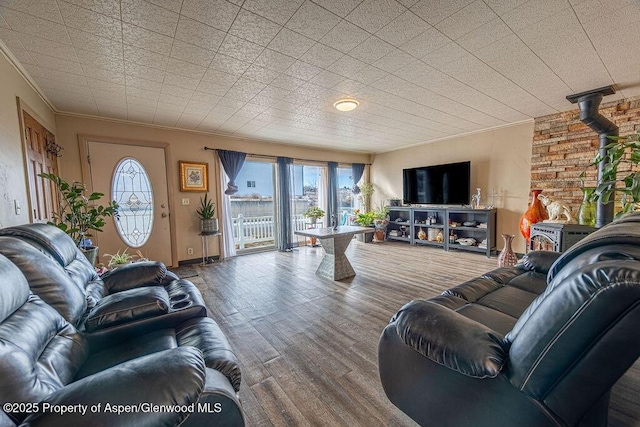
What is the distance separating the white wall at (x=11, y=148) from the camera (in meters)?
1.97

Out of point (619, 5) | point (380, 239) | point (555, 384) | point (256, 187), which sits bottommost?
point (380, 239)

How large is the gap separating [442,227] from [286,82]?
4335 mm

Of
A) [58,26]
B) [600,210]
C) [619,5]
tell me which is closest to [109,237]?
[58,26]

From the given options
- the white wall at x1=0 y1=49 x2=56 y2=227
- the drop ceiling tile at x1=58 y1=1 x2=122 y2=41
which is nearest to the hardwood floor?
the white wall at x1=0 y1=49 x2=56 y2=227

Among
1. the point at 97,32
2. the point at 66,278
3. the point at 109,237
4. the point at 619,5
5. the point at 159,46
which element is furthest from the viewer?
the point at 109,237

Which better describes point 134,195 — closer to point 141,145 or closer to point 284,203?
point 141,145

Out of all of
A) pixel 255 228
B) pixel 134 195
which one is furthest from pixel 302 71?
pixel 255 228

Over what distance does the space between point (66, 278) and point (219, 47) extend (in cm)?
188

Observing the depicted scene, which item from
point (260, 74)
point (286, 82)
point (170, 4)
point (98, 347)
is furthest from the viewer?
point (286, 82)

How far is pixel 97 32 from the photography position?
6.09 feet

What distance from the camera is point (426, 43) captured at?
206 centimetres

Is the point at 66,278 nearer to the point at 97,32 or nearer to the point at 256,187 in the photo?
the point at 97,32

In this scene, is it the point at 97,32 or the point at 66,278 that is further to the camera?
the point at 97,32

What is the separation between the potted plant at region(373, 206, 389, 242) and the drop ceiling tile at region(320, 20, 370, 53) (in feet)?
15.1
